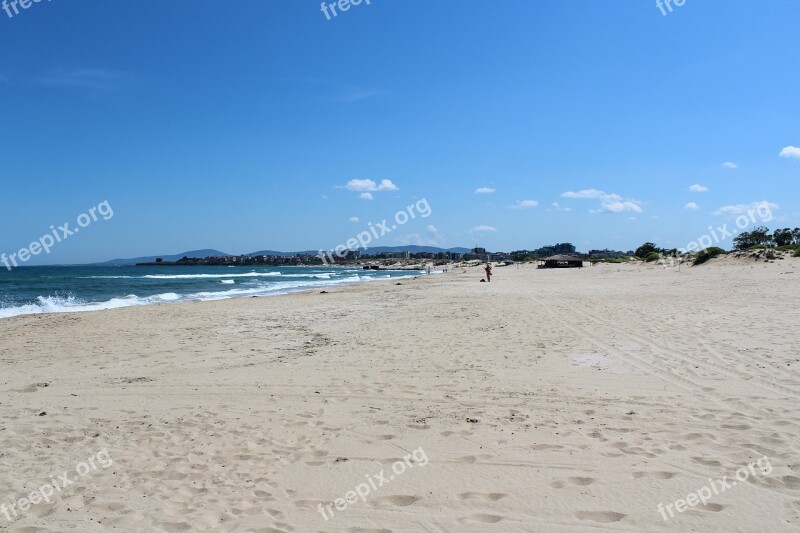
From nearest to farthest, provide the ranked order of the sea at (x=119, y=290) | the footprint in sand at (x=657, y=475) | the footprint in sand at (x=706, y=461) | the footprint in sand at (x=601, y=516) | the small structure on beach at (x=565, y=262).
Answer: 1. the footprint in sand at (x=601, y=516)
2. the footprint in sand at (x=657, y=475)
3. the footprint in sand at (x=706, y=461)
4. the sea at (x=119, y=290)
5. the small structure on beach at (x=565, y=262)

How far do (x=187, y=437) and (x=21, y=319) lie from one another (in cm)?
1604

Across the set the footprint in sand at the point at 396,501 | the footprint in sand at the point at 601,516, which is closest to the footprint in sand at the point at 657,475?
the footprint in sand at the point at 601,516

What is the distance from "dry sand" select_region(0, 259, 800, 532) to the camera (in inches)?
142

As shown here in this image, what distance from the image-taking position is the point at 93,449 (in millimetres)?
4875

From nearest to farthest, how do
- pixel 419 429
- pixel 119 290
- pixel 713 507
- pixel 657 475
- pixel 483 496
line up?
1. pixel 713 507
2. pixel 483 496
3. pixel 657 475
4. pixel 419 429
5. pixel 119 290

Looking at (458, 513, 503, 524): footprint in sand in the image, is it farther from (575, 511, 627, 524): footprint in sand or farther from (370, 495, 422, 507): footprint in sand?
(575, 511, 627, 524): footprint in sand

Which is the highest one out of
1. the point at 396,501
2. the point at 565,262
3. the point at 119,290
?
the point at 565,262

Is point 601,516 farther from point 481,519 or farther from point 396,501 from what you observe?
point 396,501

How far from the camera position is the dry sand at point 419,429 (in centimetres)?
361

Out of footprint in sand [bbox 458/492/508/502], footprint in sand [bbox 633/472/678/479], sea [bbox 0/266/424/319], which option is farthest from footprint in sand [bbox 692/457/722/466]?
sea [bbox 0/266/424/319]

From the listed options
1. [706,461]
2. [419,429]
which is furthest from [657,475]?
[419,429]

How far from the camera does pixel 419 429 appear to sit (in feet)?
17.1

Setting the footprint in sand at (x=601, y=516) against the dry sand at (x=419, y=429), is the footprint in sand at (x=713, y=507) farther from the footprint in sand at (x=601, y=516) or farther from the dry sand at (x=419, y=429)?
the footprint in sand at (x=601, y=516)

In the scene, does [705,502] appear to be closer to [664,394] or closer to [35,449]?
[664,394]
